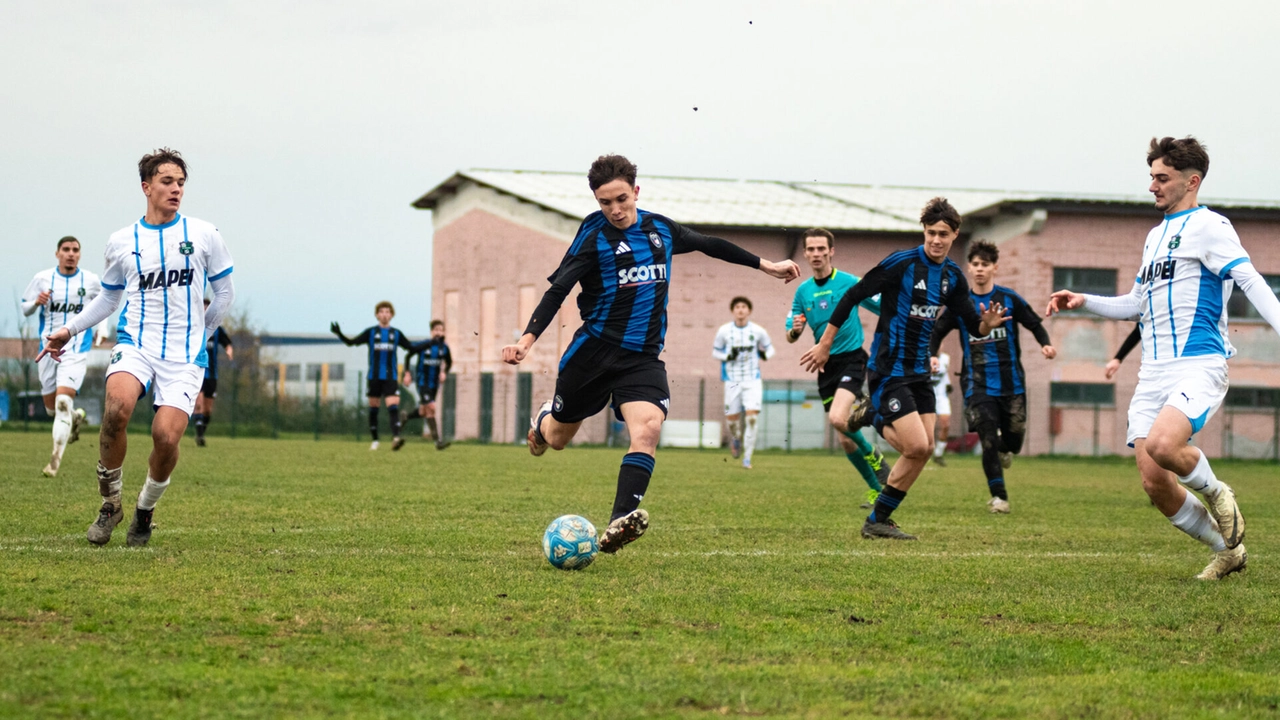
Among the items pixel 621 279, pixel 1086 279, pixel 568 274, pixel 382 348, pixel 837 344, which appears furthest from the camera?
pixel 1086 279

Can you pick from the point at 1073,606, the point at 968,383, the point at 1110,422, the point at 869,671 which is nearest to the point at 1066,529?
the point at 968,383

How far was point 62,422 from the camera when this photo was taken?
43.7 feet

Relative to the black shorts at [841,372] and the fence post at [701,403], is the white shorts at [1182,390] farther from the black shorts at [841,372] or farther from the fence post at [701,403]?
the fence post at [701,403]

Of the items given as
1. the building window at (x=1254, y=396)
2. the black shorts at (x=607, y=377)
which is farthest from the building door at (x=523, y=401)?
the black shorts at (x=607, y=377)

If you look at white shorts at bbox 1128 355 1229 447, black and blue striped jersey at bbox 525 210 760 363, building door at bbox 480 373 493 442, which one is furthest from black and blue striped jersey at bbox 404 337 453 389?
white shorts at bbox 1128 355 1229 447

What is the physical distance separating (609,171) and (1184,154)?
114 inches

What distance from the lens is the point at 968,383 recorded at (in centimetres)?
1334

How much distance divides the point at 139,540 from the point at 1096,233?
33238mm

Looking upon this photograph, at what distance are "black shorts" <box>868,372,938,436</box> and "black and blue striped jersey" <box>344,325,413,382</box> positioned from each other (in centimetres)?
1420

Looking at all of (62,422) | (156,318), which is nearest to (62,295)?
(62,422)

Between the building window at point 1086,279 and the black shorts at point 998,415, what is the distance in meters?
Result: 25.0

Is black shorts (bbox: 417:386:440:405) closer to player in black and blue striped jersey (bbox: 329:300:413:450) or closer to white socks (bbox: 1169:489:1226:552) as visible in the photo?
player in black and blue striped jersey (bbox: 329:300:413:450)

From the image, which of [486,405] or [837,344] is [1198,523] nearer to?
[837,344]

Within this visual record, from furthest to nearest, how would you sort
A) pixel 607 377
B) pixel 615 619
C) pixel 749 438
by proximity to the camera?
pixel 749 438 → pixel 607 377 → pixel 615 619
